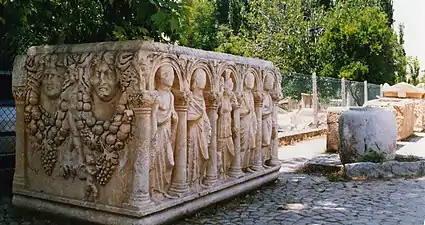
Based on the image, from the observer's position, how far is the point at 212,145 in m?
6.03

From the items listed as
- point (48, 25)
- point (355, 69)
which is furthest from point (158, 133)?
point (355, 69)

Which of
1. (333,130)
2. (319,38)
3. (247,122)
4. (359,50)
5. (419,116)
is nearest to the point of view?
(247,122)

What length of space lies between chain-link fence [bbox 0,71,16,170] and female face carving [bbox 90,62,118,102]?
3051 millimetres

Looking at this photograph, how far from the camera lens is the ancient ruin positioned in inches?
192

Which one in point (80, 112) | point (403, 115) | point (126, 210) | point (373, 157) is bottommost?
point (126, 210)

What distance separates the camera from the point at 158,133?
16.5ft

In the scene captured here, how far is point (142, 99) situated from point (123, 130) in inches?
15.3

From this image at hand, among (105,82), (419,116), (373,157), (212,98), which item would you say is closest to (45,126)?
(105,82)

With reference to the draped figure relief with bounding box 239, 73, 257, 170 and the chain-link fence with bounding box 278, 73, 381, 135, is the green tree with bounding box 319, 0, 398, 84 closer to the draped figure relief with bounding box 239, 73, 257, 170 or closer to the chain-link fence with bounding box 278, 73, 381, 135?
the chain-link fence with bounding box 278, 73, 381, 135

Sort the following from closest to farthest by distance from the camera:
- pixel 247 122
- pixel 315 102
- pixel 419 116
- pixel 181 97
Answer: pixel 181 97, pixel 247 122, pixel 315 102, pixel 419 116

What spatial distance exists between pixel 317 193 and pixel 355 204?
30.2 inches

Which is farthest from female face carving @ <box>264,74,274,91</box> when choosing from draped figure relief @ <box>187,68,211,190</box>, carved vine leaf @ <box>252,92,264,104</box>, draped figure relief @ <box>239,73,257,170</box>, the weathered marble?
the weathered marble

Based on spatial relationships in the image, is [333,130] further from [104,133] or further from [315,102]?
[104,133]

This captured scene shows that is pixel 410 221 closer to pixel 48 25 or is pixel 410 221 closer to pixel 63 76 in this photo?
pixel 63 76
